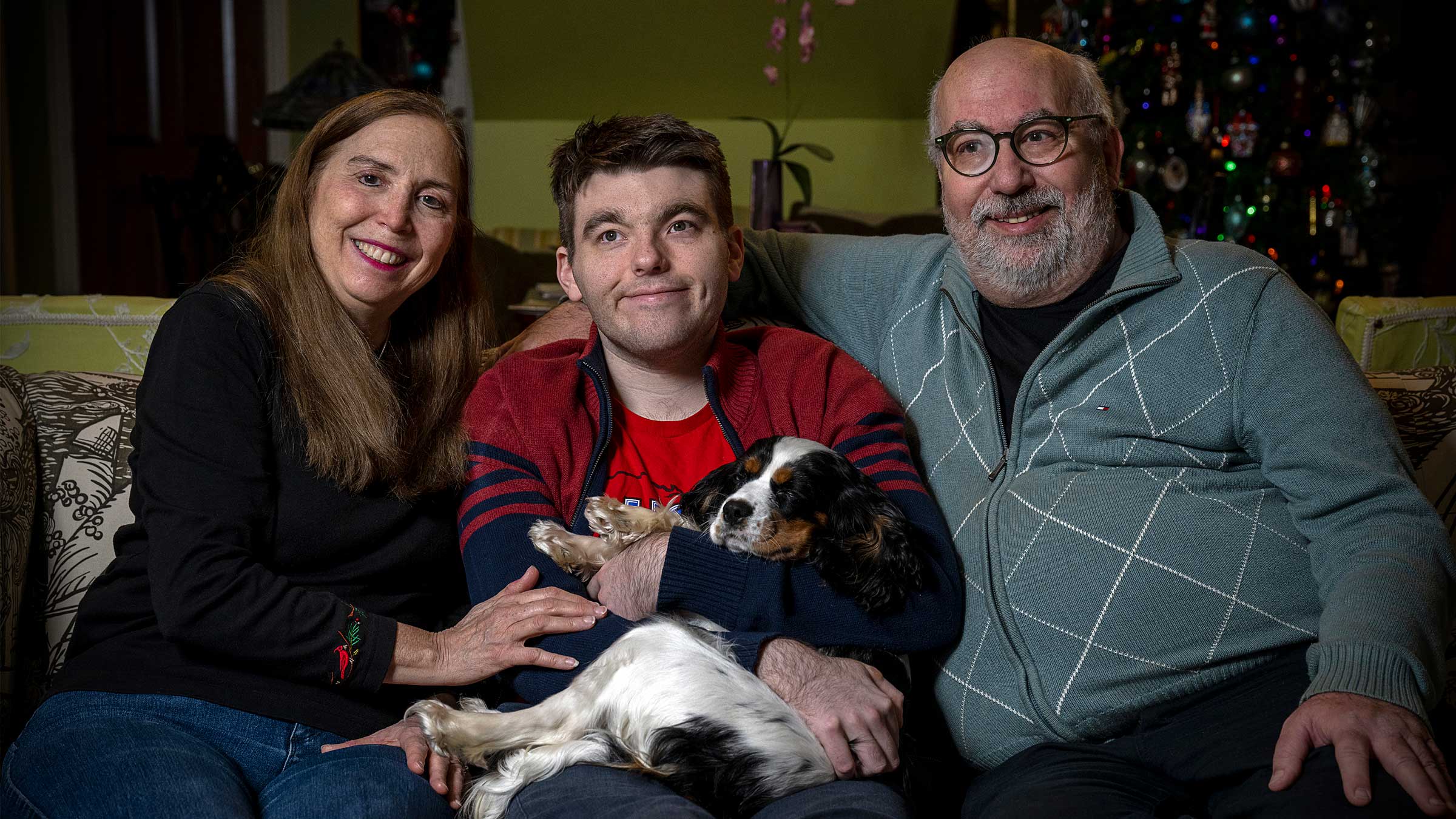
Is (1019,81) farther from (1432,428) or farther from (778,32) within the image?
(778,32)

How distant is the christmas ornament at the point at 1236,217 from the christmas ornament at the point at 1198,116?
0.38 metres

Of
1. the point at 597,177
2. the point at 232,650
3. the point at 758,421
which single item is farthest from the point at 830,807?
the point at 597,177

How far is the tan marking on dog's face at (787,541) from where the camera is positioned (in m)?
1.61

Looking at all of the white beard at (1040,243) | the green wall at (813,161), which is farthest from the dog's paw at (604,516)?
the green wall at (813,161)

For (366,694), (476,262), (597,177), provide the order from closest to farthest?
(366,694), (597,177), (476,262)

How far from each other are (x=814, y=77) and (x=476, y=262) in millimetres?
4223

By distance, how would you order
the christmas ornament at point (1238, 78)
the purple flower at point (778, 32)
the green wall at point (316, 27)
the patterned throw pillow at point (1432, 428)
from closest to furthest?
the patterned throw pillow at point (1432, 428)
the purple flower at point (778, 32)
the christmas ornament at point (1238, 78)
the green wall at point (316, 27)

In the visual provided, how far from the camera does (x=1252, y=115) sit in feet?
17.8

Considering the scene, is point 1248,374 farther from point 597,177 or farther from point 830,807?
point 597,177

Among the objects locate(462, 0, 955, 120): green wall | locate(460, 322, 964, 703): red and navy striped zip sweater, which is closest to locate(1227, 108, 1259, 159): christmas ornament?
locate(462, 0, 955, 120): green wall

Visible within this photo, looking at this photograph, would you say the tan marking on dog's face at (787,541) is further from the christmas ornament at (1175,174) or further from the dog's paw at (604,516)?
the christmas ornament at (1175,174)

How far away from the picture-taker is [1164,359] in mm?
1748

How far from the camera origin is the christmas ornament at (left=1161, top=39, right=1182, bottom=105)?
17.5 ft

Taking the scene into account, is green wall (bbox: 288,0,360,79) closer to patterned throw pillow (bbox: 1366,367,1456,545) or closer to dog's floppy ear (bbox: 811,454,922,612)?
dog's floppy ear (bbox: 811,454,922,612)
